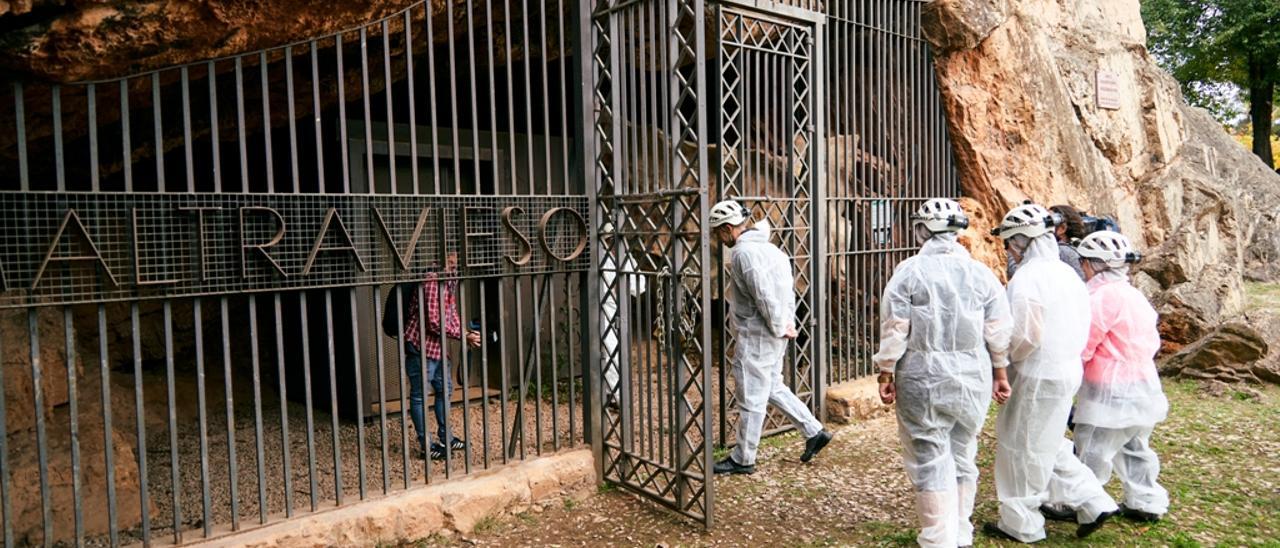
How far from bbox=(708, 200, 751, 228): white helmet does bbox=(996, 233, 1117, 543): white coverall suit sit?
1879mm

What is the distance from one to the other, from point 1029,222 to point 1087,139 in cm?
665

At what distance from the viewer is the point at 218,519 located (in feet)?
16.0

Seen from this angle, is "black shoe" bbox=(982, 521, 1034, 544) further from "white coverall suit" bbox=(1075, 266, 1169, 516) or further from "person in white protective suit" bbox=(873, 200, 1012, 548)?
"white coverall suit" bbox=(1075, 266, 1169, 516)

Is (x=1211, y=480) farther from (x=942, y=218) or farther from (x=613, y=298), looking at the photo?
(x=613, y=298)

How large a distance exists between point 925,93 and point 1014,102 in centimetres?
139

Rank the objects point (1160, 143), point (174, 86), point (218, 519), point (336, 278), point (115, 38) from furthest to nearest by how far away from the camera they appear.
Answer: point (1160, 143) → point (174, 86) → point (218, 519) → point (336, 278) → point (115, 38)

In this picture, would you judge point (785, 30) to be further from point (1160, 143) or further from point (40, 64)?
point (1160, 143)

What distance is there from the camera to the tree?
20641 mm

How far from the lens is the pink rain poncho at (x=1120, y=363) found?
15.4ft

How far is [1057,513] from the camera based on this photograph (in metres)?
4.93

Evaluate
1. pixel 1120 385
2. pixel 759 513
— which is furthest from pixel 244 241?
pixel 1120 385

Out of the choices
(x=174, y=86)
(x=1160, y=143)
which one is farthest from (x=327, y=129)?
(x=1160, y=143)

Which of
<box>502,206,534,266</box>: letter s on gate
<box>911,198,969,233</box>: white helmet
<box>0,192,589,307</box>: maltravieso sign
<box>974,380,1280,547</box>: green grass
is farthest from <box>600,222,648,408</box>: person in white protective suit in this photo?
<box>974,380,1280,547</box>: green grass

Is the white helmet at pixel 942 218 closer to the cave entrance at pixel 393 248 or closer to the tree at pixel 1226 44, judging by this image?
the cave entrance at pixel 393 248
